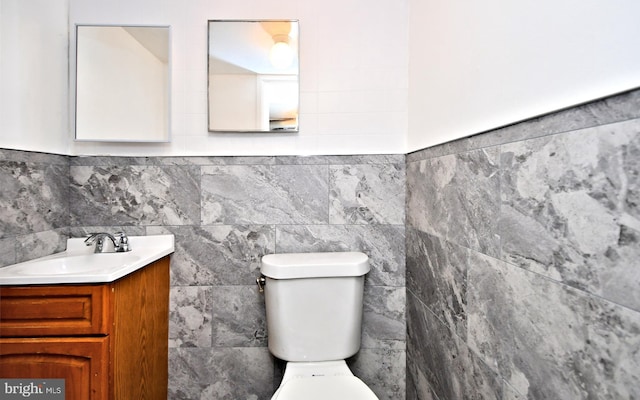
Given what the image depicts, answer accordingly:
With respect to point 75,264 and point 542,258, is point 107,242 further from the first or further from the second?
point 542,258

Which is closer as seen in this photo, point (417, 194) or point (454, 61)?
point (454, 61)

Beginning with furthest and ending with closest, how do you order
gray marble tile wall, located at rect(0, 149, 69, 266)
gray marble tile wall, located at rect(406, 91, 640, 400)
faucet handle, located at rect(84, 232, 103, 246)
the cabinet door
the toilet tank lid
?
1. faucet handle, located at rect(84, 232, 103, 246)
2. the toilet tank lid
3. gray marble tile wall, located at rect(0, 149, 69, 266)
4. the cabinet door
5. gray marble tile wall, located at rect(406, 91, 640, 400)

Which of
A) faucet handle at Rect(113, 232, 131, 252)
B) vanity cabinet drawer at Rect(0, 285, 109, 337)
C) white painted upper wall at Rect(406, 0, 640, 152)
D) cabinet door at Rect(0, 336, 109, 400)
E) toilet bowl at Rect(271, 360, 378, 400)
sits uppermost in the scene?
white painted upper wall at Rect(406, 0, 640, 152)

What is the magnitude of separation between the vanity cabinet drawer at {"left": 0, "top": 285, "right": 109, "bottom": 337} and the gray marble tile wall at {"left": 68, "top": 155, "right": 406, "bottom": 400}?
1.63ft

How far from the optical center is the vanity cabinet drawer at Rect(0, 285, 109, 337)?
42.3 inches

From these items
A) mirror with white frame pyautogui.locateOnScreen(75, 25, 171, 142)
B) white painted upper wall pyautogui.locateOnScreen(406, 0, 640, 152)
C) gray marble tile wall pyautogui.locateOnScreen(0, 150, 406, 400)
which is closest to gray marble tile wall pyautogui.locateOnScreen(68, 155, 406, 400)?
gray marble tile wall pyautogui.locateOnScreen(0, 150, 406, 400)

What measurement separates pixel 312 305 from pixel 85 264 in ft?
3.15

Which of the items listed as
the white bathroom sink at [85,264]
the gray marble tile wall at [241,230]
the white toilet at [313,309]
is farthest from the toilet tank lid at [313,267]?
the white bathroom sink at [85,264]

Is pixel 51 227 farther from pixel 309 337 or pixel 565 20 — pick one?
pixel 565 20

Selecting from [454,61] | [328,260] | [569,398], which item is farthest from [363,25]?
[569,398]

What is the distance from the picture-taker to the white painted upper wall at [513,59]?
0.58 meters

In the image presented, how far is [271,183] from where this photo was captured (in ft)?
5.23

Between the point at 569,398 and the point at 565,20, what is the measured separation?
736 millimetres

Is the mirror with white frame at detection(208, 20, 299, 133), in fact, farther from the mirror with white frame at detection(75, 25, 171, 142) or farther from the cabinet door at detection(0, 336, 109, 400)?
the cabinet door at detection(0, 336, 109, 400)
